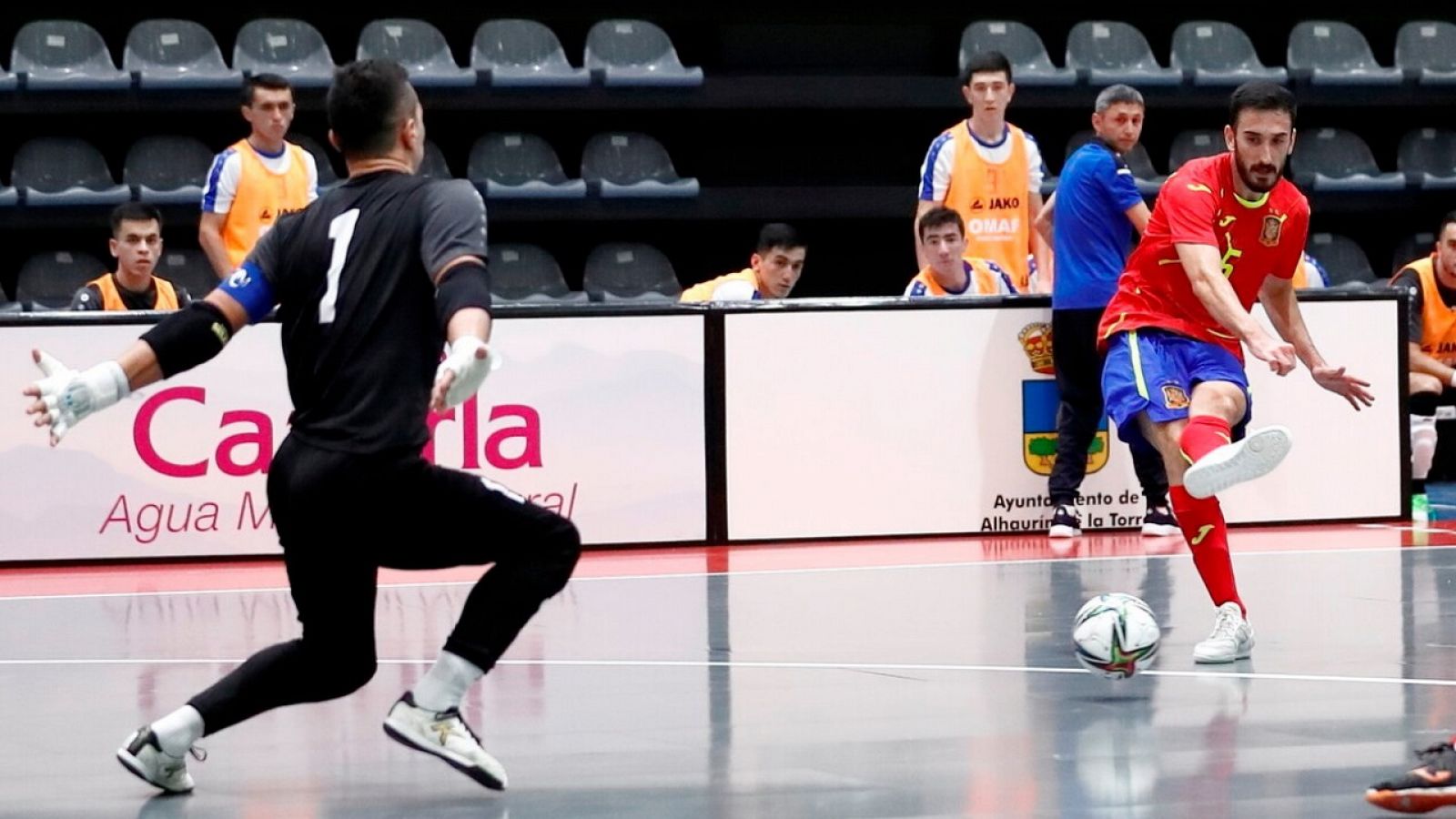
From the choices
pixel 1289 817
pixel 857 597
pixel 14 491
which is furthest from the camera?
pixel 14 491

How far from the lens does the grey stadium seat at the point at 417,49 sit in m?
13.6

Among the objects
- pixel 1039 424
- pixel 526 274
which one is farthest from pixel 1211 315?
pixel 526 274

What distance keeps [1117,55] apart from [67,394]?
1154 centimetres

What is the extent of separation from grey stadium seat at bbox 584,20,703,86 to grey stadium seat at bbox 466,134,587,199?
634 millimetres

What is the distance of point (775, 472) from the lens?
10.3 meters

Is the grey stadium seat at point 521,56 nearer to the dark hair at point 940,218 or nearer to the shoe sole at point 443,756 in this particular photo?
the dark hair at point 940,218

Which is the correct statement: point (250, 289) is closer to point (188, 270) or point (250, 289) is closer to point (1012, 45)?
point (188, 270)

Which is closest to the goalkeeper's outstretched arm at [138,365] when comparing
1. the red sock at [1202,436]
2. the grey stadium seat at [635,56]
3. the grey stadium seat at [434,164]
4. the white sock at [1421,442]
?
the red sock at [1202,436]

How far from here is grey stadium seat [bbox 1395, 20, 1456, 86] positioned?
1521 cm

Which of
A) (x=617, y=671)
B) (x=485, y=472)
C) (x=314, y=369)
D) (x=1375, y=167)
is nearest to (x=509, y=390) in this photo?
(x=485, y=472)

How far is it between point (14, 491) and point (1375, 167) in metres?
9.49

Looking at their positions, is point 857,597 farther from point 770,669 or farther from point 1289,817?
point 1289,817

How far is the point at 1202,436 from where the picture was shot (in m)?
6.42

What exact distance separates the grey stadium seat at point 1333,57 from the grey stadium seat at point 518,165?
5.05 m
